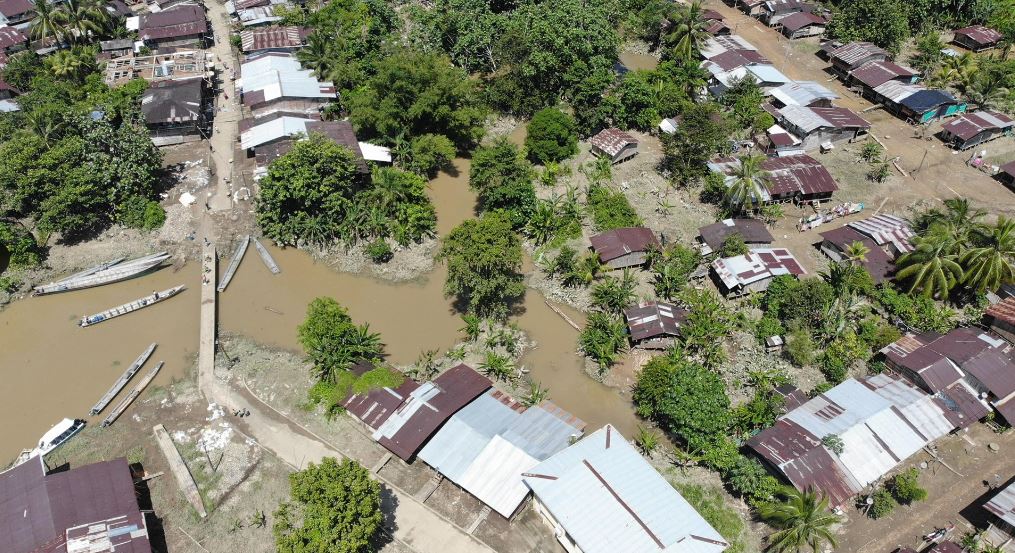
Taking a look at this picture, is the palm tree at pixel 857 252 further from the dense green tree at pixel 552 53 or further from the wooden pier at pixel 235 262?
the wooden pier at pixel 235 262

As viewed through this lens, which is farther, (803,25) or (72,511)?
(803,25)

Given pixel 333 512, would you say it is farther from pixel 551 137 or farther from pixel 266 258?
pixel 551 137

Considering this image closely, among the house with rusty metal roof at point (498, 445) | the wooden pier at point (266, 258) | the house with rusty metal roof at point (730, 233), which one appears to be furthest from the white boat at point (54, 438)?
the house with rusty metal roof at point (730, 233)

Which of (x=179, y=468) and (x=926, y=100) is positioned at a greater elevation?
(x=926, y=100)

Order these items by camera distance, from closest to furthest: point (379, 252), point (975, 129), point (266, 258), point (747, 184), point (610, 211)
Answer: point (379, 252)
point (747, 184)
point (266, 258)
point (610, 211)
point (975, 129)

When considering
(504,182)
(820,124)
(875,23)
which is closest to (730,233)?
(504,182)

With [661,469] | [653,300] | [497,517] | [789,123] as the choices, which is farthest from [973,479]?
[789,123]

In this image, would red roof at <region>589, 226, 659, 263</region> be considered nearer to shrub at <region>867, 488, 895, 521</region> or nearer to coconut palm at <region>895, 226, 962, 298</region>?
coconut palm at <region>895, 226, 962, 298</region>
